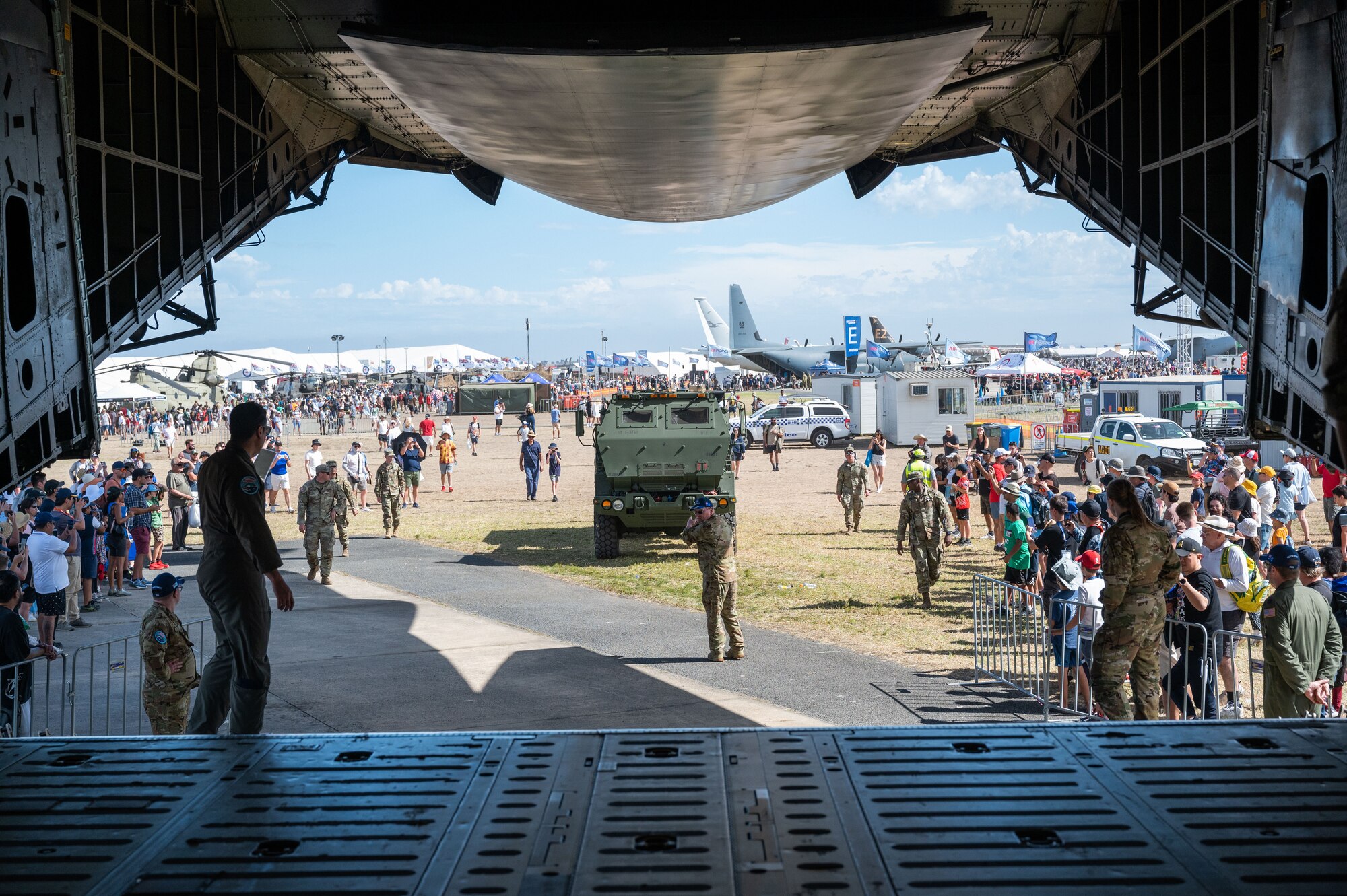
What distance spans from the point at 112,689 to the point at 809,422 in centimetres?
2822

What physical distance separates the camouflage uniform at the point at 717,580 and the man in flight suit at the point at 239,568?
5360 mm

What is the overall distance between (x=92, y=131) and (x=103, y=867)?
18.4ft

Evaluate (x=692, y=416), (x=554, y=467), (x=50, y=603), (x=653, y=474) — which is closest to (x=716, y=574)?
(x=653, y=474)

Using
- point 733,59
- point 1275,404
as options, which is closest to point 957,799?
point 733,59

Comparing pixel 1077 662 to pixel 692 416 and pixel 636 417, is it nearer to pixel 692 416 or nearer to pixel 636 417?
pixel 692 416

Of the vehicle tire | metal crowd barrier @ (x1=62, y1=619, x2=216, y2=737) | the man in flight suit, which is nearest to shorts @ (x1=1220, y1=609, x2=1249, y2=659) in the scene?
the man in flight suit

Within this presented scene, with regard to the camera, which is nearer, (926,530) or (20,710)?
(20,710)

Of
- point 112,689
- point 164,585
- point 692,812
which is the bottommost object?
point 112,689

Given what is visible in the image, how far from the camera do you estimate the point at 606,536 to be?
16.0 meters

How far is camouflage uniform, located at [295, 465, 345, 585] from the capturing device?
572 inches

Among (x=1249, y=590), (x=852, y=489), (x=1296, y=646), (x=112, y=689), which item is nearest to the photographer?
(x=1296, y=646)

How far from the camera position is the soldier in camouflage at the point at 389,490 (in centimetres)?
1903

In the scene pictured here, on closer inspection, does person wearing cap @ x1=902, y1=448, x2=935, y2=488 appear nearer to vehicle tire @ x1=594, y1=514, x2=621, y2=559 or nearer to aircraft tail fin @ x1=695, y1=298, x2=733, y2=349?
vehicle tire @ x1=594, y1=514, x2=621, y2=559

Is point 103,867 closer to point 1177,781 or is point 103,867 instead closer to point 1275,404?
point 1177,781
